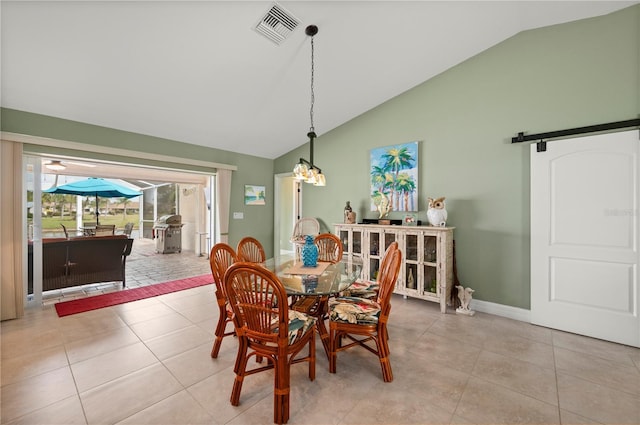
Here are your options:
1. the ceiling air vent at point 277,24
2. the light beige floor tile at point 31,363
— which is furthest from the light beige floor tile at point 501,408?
the ceiling air vent at point 277,24

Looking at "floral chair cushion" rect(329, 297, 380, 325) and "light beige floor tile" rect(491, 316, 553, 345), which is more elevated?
"floral chair cushion" rect(329, 297, 380, 325)

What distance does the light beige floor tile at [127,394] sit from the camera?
1.58 meters

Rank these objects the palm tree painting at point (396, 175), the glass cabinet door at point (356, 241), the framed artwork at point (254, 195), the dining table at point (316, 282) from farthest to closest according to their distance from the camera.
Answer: the framed artwork at point (254, 195), the glass cabinet door at point (356, 241), the palm tree painting at point (396, 175), the dining table at point (316, 282)

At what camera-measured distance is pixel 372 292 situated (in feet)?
8.11

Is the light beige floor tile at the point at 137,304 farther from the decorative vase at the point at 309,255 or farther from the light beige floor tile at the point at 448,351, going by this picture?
the light beige floor tile at the point at 448,351

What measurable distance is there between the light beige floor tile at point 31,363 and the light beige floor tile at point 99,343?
65 mm

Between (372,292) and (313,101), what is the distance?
2757 mm

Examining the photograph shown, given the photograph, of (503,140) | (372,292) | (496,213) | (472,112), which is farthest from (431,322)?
(472,112)

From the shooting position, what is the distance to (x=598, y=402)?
1.67m

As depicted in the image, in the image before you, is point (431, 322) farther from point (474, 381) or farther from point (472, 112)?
point (472, 112)

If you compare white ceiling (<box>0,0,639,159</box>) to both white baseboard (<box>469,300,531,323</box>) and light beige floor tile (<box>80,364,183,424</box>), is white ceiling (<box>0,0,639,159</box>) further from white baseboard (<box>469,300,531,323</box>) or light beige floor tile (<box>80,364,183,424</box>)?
white baseboard (<box>469,300,531,323</box>)

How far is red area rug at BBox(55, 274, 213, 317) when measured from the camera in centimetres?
319

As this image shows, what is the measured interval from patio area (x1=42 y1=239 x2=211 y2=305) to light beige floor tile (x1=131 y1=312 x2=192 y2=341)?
1607 millimetres

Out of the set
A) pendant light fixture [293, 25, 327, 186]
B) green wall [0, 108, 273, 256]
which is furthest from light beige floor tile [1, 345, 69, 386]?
pendant light fixture [293, 25, 327, 186]
